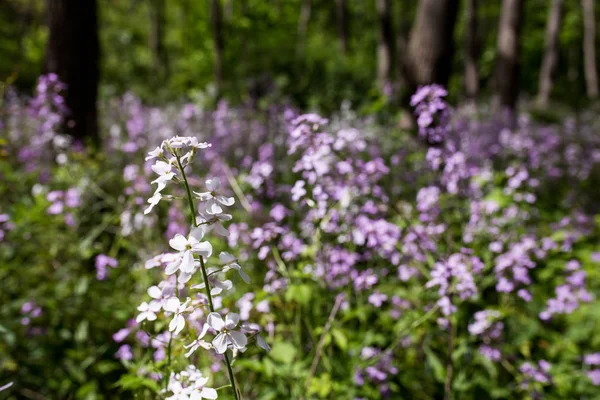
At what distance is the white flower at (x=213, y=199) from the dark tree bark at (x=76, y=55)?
3.72 meters

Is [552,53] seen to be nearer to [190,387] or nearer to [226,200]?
[226,200]

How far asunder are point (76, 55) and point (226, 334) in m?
4.16

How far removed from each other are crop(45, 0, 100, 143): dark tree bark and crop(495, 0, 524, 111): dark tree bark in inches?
314

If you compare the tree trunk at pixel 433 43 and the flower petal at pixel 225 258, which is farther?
the tree trunk at pixel 433 43

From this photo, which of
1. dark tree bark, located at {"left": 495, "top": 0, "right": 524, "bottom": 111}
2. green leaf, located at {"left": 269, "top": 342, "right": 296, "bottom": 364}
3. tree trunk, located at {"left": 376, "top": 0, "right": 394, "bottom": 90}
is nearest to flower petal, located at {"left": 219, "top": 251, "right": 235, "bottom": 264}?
green leaf, located at {"left": 269, "top": 342, "right": 296, "bottom": 364}

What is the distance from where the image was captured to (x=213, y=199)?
1.20 metres

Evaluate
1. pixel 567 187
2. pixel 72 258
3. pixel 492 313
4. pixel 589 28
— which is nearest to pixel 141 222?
pixel 72 258

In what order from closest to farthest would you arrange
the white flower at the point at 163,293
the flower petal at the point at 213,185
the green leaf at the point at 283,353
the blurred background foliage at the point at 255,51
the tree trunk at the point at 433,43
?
the flower petal at the point at 213,185, the white flower at the point at 163,293, the green leaf at the point at 283,353, the tree trunk at the point at 433,43, the blurred background foliage at the point at 255,51

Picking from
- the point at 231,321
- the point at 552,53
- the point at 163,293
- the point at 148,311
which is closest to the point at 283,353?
the point at 148,311

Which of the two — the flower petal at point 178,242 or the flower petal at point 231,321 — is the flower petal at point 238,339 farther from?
the flower petal at point 178,242

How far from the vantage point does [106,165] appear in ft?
15.6

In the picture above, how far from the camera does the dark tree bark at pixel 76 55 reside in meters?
4.42

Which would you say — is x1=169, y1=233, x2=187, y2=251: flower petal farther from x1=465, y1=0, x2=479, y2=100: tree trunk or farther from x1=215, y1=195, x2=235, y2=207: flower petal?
x1=465, y1=0, x2=479, y2=100: tree trunk

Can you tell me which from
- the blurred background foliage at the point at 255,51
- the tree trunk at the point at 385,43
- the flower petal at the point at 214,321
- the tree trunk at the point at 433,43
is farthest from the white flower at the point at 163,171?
the tree trunk at the point at 385,43
